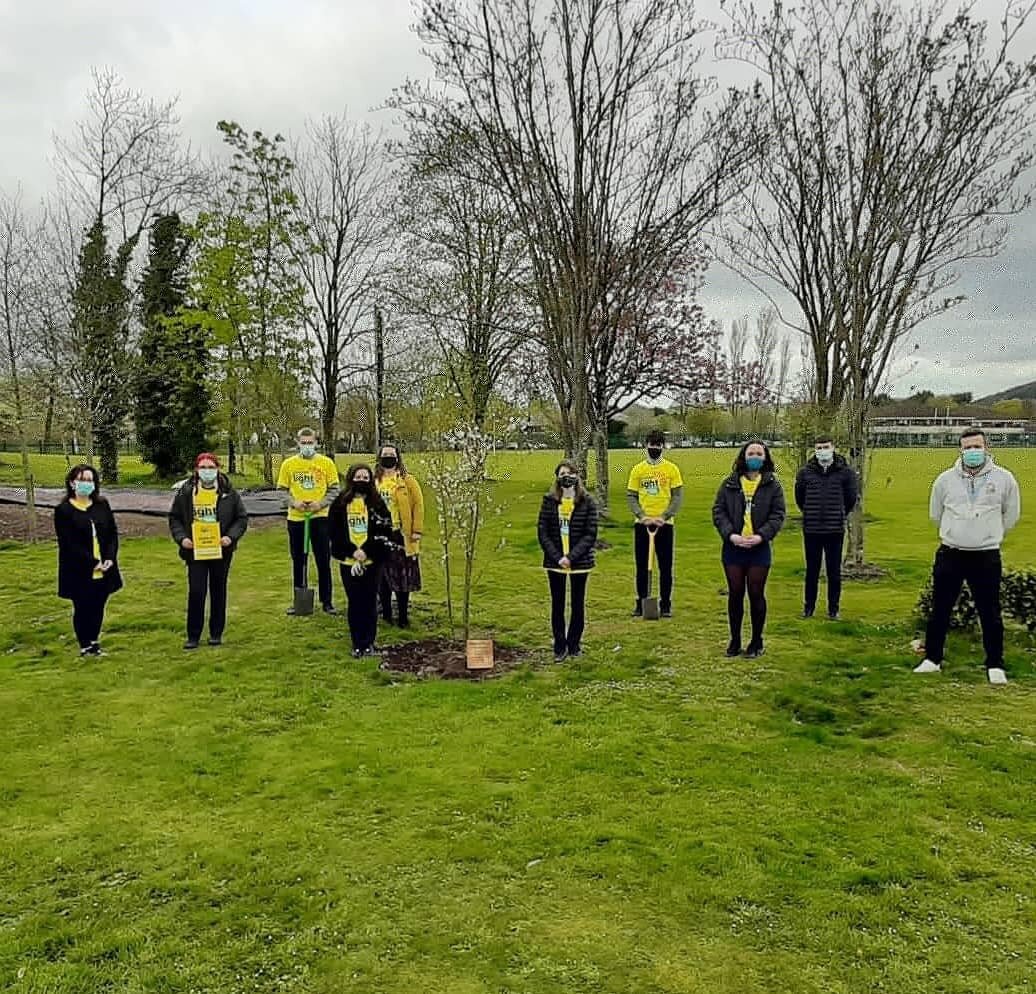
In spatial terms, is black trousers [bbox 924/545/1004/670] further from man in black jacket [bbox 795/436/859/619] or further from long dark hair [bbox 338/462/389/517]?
long dark hair [bbox 338/462/389/517]

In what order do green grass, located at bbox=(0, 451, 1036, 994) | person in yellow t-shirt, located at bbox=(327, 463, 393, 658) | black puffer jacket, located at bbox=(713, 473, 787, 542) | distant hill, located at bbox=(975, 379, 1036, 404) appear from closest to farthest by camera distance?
green grass, located at bbox=(0, 451, 1036, 994)
black puffer jacket, located at bbox=(713, 473, 787, 542)
person in yellow t-shirt, located at bbox=(327, 463, 393, 658)
distant hill, located at bbox=(975, 379, 1036, 404)

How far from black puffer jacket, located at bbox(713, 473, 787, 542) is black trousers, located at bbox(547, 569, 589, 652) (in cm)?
131

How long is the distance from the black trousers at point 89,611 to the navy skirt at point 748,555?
5.53 metres

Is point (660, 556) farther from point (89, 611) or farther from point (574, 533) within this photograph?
point (89, 611)

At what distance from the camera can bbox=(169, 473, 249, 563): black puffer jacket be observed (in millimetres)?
7996

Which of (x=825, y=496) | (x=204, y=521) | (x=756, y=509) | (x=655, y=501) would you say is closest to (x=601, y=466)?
(x=655, y=501)

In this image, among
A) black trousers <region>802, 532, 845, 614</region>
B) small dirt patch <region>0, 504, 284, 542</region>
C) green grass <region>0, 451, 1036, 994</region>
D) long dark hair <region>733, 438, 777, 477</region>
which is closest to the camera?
green grass <region>0, 451, 1036, 994</region>

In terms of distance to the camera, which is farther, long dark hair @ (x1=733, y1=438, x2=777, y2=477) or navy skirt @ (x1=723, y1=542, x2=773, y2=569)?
long dark hair @ (x1=733, y1=438, x2=777, y2=477)

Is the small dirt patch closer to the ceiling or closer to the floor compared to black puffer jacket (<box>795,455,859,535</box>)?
closer to the floor

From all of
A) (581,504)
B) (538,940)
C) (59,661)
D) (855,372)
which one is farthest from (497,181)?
(538,940)

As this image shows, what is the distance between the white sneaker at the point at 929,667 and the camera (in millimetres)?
7168

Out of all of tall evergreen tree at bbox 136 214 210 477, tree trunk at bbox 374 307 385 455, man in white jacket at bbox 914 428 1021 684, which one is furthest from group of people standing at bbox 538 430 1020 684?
tall evergreen tree at bbox 136 214 210 477

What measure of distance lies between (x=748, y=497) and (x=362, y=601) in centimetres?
356

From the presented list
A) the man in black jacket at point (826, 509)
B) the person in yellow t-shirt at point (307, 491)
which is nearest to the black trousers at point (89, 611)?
the person in yellow t-shirt at point (307, 491)
